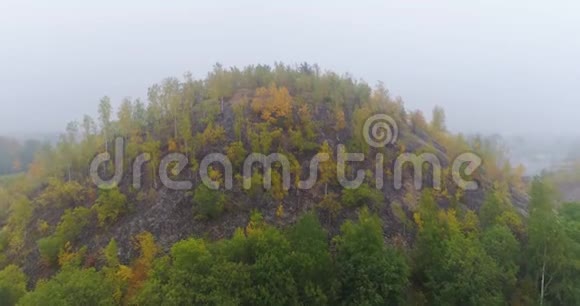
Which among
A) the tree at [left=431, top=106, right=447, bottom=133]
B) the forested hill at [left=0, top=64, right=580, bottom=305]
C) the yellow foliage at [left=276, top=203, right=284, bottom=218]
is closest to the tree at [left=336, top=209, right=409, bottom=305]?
the forested hill at [left=0, top=64, right=580, bottom=305]

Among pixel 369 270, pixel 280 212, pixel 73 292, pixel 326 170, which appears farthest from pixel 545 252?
pixel 73 292

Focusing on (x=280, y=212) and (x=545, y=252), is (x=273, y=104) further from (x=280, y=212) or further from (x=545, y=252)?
(x=545, y=252)

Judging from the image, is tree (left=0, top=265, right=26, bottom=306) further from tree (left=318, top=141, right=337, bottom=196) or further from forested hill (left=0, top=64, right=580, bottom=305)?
tree (left=318, top=141, right=337, bottom=196)

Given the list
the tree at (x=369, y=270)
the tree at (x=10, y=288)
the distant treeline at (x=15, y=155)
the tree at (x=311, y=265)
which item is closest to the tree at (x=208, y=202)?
the tree at (x=311, y=265)

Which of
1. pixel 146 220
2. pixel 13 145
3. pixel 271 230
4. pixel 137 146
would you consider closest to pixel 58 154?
pixel 137 146

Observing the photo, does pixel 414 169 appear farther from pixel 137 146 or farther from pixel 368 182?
pixel 137 146

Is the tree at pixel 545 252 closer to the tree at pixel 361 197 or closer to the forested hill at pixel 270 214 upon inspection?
the forested hill at pixel 270 214

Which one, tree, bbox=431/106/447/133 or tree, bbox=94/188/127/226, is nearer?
tree, bbox=94/188/127/226

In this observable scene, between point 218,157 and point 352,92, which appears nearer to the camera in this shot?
point 218,157

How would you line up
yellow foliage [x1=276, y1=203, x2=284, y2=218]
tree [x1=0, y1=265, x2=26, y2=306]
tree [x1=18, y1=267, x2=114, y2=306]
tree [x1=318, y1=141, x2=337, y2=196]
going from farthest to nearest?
tree [x1=318, y1=141, x2=337, y2=196] → yellow foliage [x1=276, y1=203, x2=284, y2=218] → tree [x1=0, y1=265, x2=26, y2=306] → tree [x1=18, y1=267, x2=114, y2=306]
